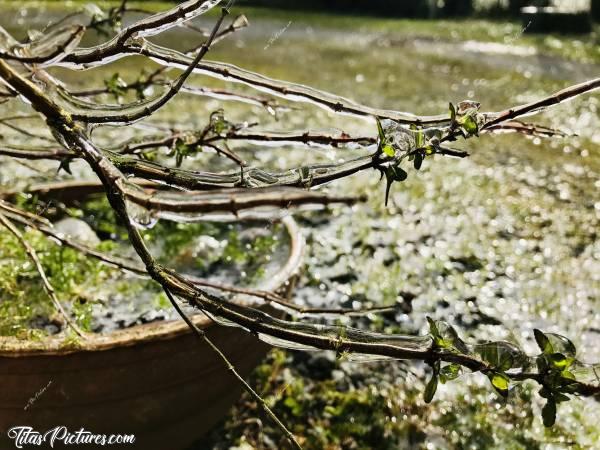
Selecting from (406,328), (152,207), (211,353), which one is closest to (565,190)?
(406,328)

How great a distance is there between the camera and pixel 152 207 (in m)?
0.73

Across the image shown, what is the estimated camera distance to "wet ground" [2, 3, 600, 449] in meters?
2.27

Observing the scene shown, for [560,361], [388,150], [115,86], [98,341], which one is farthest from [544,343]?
[115,86]

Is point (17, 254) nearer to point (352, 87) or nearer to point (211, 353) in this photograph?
point (211, 353)

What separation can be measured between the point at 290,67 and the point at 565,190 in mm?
5024

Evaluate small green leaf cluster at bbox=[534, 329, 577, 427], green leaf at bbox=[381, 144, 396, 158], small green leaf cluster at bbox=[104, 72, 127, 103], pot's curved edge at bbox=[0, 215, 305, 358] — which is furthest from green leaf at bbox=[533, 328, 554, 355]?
small green leaf cluster at bbox=[104, 72, 127, 103]

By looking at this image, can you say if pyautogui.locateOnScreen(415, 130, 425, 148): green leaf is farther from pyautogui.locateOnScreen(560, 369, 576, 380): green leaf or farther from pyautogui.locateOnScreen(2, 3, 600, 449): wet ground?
pyautogui.locateOnScreen(2, 3, 600, 449): wet ground

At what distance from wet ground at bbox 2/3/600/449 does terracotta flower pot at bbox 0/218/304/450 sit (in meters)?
0.50

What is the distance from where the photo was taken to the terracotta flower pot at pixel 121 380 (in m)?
1.46

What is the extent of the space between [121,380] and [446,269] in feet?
7.49

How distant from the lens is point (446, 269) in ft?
11.0

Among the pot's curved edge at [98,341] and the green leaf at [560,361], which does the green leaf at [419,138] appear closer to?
the green leaf at [560,361]

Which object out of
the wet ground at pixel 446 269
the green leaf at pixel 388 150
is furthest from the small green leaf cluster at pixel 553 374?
the wet ground at pixel 446 269

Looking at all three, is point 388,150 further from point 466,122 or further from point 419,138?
point 466,122
